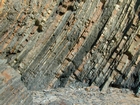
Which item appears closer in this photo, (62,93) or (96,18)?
(62,93)

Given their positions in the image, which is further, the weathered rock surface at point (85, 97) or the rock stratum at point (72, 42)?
the rock stratum at point (72, 42)

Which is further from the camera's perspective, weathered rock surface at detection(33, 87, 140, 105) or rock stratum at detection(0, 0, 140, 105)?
rock stratum at detection(0, 0, 140, 105)

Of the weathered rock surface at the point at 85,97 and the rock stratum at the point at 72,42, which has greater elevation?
the rock stratum at the point at 72,42

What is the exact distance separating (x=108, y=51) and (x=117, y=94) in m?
1.92

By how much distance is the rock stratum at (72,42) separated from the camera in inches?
374

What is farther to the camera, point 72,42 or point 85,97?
point 72,42

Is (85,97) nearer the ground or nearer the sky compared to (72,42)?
nearer the ground

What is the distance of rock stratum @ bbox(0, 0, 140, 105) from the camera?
9.50 metres

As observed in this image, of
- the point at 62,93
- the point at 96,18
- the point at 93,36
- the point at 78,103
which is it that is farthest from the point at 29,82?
the point at 96,18

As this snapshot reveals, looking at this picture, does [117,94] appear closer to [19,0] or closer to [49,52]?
[49,52]

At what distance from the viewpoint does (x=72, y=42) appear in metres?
10.1

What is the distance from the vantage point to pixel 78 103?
845 centimetres

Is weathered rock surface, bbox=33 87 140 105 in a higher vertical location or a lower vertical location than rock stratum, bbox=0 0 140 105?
lower

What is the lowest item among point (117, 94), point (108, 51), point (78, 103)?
point (117, 94)
